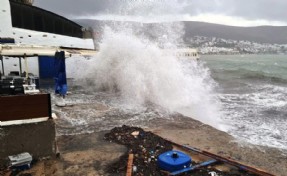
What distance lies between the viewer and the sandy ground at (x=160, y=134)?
5.65 metres

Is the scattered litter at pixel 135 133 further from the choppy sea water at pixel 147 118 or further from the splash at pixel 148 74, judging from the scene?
the splash at pixel 148 74

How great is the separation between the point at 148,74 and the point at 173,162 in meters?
9.02

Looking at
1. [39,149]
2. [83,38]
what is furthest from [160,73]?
[83,38]

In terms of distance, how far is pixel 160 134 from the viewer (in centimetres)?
802

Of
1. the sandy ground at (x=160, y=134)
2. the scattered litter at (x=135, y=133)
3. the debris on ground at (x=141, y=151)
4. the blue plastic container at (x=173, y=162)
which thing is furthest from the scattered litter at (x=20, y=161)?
the scattered litter at (x=135, y=133)

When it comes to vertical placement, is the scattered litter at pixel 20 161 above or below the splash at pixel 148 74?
below

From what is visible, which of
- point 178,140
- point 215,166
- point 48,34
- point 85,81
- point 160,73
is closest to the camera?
point 215,166

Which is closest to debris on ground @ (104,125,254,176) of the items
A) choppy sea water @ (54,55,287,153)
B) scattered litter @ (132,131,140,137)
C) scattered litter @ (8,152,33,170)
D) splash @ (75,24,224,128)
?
scattered litter @ (132,131,140,137)

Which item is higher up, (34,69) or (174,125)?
(34,69)

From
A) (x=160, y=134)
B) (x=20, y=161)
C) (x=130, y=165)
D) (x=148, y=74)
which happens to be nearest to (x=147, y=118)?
(x=160, y=134)

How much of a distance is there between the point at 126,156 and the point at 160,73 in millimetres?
8574

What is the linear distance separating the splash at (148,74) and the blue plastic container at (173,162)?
5.51m

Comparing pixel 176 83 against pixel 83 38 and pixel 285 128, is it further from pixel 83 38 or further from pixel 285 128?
pixel 83 38

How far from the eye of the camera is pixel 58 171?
5.49 metres
